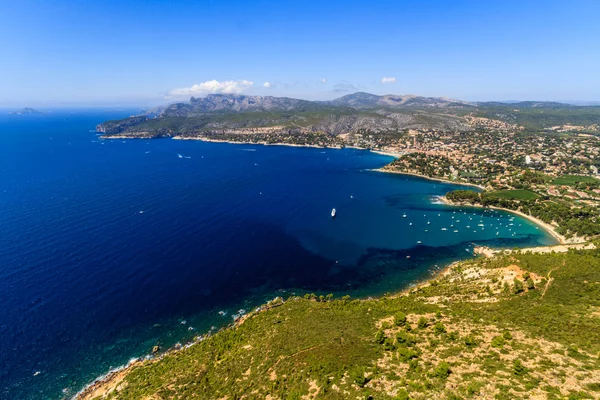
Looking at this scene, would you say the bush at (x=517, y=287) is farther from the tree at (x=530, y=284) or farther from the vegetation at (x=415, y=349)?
the tree at (x=530, y=284)

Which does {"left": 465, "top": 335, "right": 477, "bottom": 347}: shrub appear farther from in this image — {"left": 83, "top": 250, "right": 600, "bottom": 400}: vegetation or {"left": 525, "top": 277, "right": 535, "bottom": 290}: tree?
{"left": 525, "top": 277, "right": 535, "bottom": 290}: tree

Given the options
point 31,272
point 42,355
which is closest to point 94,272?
point 31,272

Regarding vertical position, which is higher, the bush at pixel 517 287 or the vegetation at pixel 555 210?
the bush at pixel 517 287

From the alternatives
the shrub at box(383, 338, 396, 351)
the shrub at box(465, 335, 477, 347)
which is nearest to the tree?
the shrub at box(465, 335, 477, 347)

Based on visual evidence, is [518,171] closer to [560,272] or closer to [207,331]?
[560,272]

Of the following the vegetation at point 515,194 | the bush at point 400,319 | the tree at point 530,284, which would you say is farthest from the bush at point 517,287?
the vegetation at point 515,194
